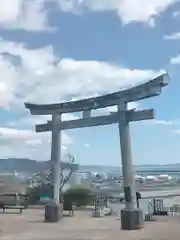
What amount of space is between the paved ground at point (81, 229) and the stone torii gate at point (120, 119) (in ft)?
2.32

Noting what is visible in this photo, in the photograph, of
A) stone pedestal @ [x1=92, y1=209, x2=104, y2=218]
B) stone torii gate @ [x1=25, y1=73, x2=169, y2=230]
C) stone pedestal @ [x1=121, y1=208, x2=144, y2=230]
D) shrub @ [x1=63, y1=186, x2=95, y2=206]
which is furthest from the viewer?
shrub @ [x1=63, y1=186, x2=95, y2=206]

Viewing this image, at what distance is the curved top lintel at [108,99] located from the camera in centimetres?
1305

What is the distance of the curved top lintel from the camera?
13.0m

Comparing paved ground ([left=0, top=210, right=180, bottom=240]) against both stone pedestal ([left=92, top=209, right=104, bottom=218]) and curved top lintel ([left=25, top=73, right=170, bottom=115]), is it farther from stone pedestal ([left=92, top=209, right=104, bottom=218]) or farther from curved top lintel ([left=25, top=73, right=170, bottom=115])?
curved top lintel ([left=25, top=73, right=170, bottom=115])

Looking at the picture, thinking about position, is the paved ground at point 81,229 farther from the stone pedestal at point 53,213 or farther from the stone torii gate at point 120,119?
the stone torii gate at point 120,119

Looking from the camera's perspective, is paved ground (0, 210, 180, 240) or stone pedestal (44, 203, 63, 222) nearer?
paved ground (0, 210, 180, 240)

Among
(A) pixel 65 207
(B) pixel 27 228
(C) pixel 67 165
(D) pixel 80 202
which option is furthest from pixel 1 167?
(B) pixel 27 228

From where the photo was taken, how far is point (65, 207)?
1752 cm

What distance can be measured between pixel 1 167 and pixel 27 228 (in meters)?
33.1

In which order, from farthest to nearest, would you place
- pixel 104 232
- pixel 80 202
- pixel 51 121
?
pixel 80 202 < pixel 51 121 < pixel 104 232

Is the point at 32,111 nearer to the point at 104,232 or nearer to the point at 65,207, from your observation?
the point at 65,207

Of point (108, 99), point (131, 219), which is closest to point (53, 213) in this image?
point (131, 219)

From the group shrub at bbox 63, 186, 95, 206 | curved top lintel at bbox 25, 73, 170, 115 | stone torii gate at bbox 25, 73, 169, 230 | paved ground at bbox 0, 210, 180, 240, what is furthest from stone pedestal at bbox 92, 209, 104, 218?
shrub at bbox 63, 186, 95, 206

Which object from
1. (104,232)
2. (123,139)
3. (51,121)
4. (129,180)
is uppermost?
(51,121)
